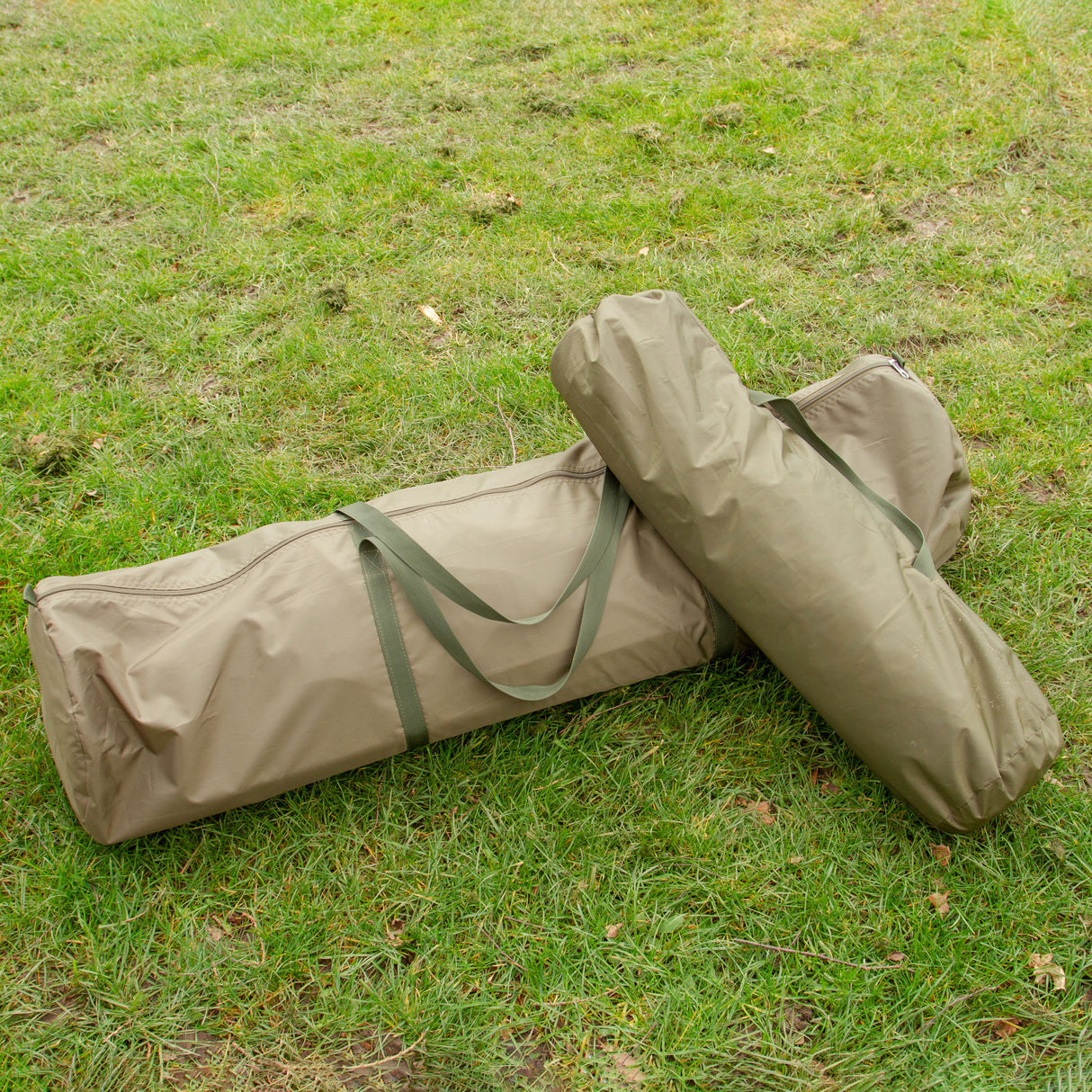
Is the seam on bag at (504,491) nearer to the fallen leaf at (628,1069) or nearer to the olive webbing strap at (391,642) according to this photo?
the olive webbing strap at (391,642)

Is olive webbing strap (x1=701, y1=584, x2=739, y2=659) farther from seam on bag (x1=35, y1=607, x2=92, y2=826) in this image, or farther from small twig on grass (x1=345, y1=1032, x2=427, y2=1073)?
seam on bag (x1=35, y1=607, x2=92, y2=826)

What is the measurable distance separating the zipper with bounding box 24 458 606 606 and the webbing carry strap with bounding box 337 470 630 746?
0.36ft

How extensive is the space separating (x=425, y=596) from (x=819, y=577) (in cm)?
95

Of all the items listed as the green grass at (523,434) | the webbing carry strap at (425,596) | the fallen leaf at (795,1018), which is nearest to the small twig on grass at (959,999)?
the green grass at (523,434)

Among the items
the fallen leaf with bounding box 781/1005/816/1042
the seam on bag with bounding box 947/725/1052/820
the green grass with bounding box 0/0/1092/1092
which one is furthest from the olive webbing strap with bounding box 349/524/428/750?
the seam on bag with bounding box 947/725/1052/820

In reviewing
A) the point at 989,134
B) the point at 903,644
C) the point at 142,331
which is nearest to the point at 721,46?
the point at 989,134

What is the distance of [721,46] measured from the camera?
196 inches

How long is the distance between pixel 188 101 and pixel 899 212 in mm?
3877

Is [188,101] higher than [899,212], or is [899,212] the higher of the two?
[188,101]

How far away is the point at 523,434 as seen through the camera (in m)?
3.11

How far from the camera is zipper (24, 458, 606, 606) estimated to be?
6.47ft

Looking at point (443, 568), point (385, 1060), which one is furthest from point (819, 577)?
point (385, 1060)

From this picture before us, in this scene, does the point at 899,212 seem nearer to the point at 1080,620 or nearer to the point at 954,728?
the point at 1080,620

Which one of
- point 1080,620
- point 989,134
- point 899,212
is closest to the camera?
point 1080,620
